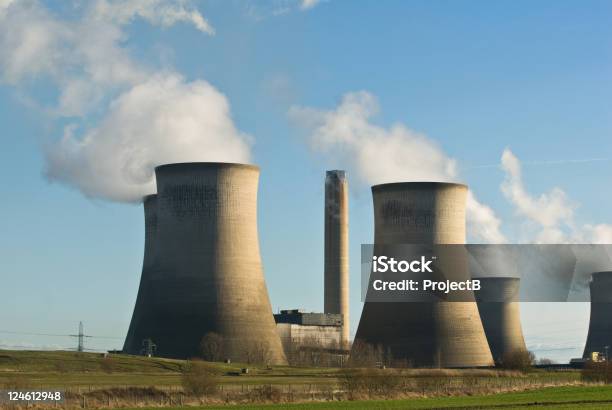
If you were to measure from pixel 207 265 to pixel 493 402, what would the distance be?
20.8 meters

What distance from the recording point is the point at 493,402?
23375 millimetres

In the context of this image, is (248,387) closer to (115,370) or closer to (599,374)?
(115,370)

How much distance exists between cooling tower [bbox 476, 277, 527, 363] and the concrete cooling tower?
19.9 meters

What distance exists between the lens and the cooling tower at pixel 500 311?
6075cm

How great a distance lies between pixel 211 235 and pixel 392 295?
955cm

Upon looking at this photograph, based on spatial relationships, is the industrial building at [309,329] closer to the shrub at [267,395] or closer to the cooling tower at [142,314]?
the cooling tower at [142,314]

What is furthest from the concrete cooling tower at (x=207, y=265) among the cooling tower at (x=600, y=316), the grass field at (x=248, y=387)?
the cooling tower at (x=600, y=316)

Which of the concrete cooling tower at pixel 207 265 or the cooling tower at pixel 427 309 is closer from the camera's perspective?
the concrete cooling tower at pixel 207 265

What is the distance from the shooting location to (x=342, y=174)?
6200cm

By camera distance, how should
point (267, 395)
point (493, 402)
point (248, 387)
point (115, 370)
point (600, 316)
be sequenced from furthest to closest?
1. point (600, 316)
2. point (115, 370)
3. point (248, 387)
4. point (267, 395)
5. point (493, 402)

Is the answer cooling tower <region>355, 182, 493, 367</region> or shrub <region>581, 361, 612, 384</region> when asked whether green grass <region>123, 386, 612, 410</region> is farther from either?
cooling tower <region>355, 182, 493, 367</region>

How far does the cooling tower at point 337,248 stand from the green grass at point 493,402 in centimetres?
3492

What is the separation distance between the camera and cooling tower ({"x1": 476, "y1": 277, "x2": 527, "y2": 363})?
6075 cm

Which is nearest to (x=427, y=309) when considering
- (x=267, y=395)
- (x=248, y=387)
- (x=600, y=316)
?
(x=248, y=387)
